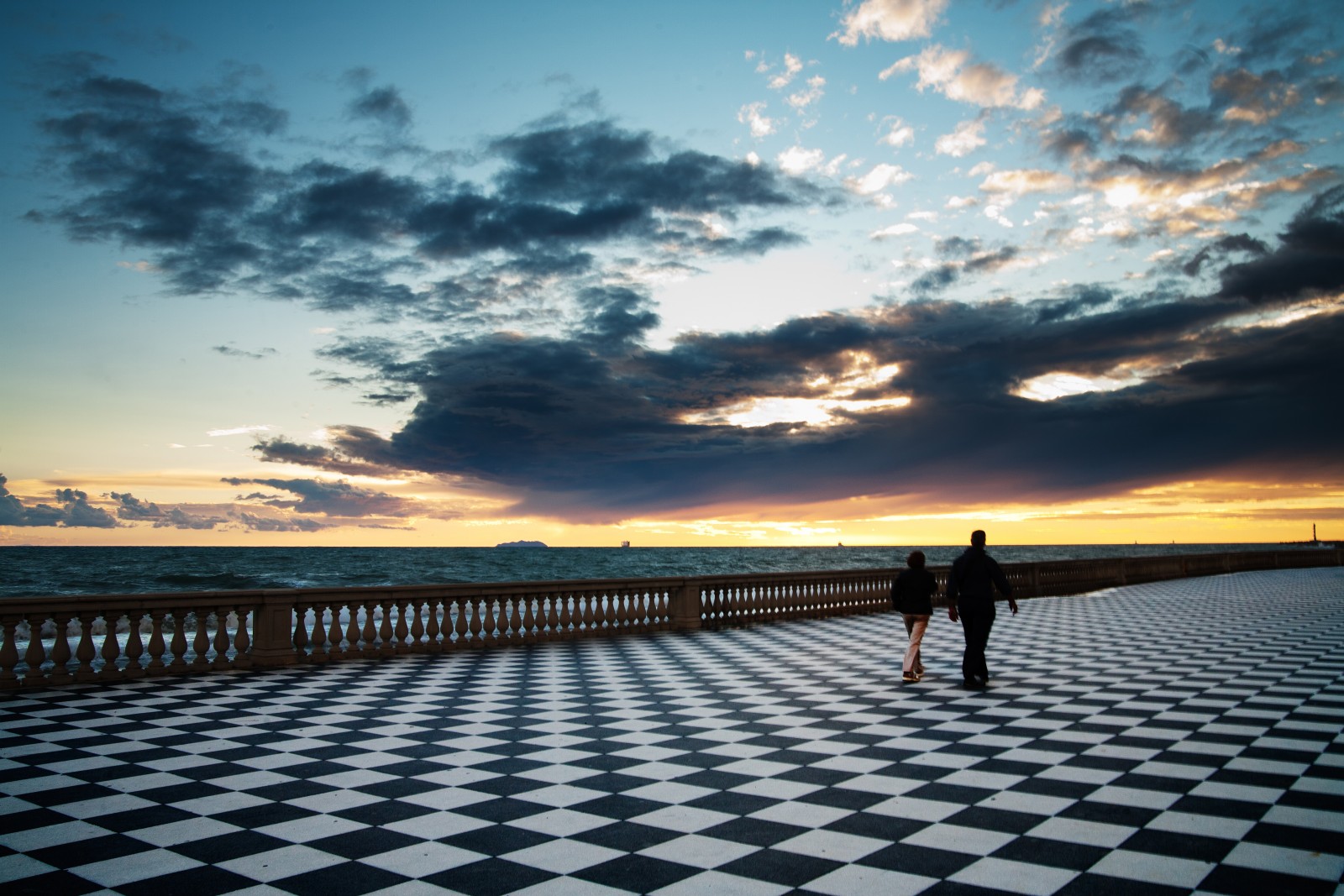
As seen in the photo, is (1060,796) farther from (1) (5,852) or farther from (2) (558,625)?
(2) (558,625)

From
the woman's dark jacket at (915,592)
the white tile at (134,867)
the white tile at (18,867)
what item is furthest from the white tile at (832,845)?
the woman's dark jacket at (915,592)

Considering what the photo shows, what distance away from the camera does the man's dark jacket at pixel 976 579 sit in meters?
10.8

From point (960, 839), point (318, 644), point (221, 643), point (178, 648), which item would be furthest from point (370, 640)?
point (960, 839)

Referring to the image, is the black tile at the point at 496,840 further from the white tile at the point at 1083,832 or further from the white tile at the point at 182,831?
the white tile at the point at 1083,832

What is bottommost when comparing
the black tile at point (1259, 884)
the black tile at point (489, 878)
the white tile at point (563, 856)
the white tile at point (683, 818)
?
the black tile at point (1259, 884)

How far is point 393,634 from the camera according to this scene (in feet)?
46.5

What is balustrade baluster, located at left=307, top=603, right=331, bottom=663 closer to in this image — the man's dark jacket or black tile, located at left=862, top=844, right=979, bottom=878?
the man's dark jacket

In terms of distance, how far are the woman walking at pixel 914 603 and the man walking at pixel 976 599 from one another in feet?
1.20

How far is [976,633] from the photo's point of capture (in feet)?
35.4

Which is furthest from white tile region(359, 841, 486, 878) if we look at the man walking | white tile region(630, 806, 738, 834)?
the man walking

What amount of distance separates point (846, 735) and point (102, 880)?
5664 millimetres

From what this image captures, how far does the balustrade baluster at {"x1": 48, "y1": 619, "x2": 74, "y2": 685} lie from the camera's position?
1076 centimetres

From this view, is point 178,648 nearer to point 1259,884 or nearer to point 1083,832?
point 1083,832

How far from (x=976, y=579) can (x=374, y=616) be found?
33.7 ft
